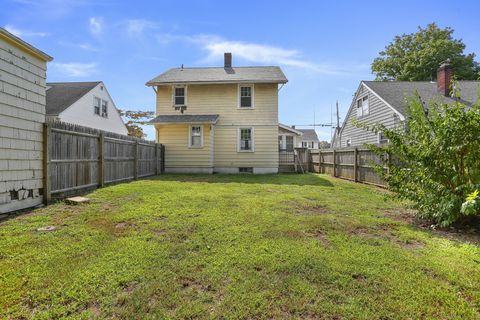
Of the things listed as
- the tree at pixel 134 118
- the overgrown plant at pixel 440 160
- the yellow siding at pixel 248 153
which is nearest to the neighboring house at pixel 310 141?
the tree at pixel 134 118

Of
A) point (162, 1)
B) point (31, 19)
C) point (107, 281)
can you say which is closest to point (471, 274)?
point (107, 281)

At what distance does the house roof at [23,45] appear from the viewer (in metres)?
4.67

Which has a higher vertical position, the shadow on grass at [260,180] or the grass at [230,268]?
the shadow on grass at [260,180]

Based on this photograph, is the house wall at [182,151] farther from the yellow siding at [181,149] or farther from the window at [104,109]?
the window at [104,109]

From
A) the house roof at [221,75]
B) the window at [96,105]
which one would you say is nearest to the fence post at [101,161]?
the house roof at [221,75]

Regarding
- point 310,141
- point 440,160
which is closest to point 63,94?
point 440,160

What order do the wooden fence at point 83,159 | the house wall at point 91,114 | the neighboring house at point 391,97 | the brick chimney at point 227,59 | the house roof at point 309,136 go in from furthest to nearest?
the house roof at point 309,136, the brick chimney at point 227,59, the house wall at point 91,114, the neighboring house at point 391,97, the wooden fence at point 83,159

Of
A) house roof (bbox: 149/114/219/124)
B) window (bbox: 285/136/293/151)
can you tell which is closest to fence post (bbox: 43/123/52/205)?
house roof (bbox: 149/114/219/124)

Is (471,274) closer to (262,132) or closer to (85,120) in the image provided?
(262,132)

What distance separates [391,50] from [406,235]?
32.6 metres

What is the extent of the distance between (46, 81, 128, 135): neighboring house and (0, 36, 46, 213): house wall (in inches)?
387

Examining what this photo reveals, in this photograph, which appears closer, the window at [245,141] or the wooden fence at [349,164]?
the wooden fence at [349,164]

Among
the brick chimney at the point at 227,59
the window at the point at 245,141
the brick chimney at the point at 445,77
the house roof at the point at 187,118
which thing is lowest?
the window at the point at 245,141

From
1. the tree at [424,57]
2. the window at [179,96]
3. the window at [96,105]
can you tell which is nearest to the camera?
the window at [179,96]
